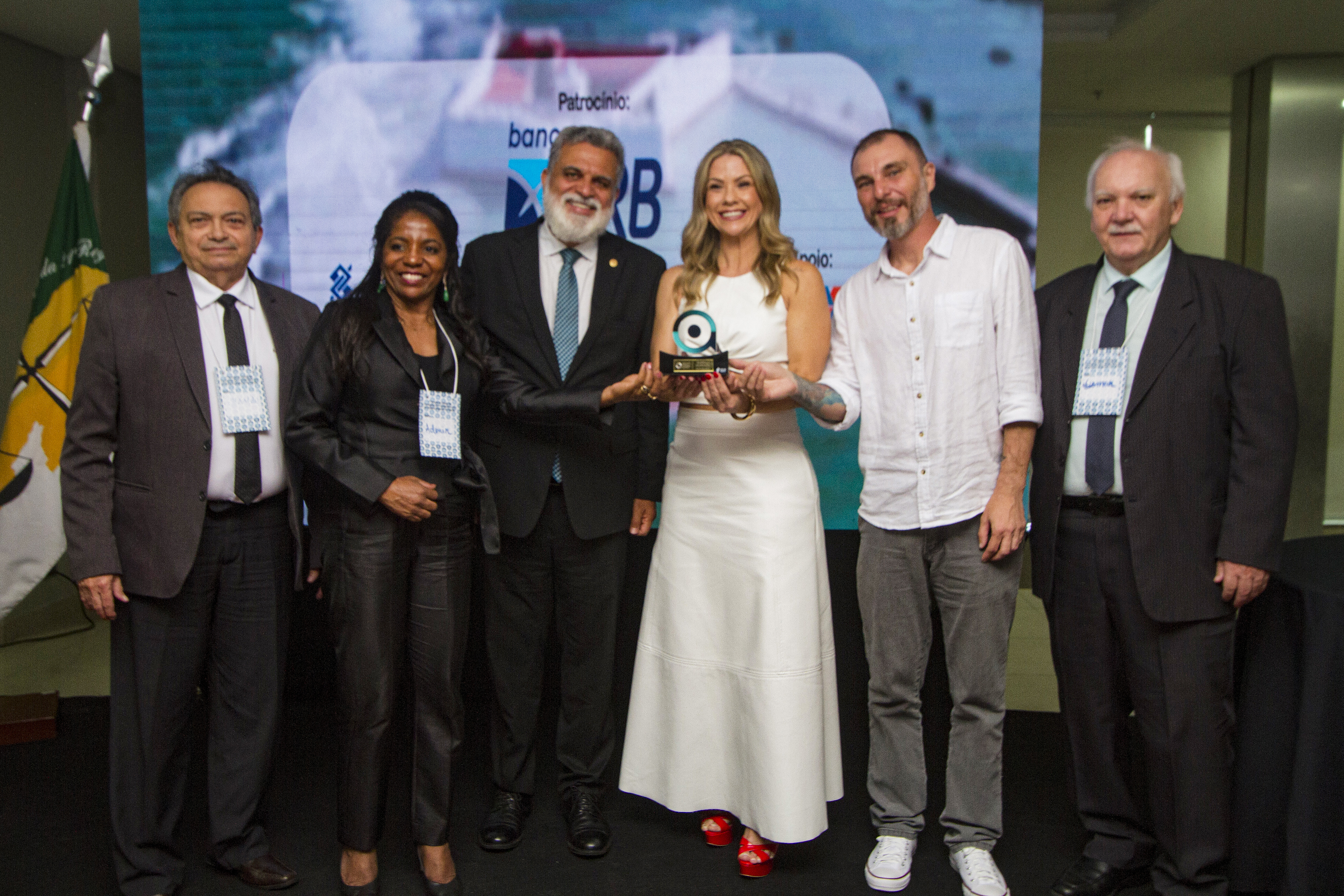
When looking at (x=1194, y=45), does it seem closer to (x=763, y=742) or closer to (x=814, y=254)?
(x=814, y=254)

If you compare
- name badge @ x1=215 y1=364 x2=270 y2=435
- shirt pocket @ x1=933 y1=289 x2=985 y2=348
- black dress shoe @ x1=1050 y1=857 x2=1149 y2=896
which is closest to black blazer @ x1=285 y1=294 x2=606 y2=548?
name badge @ x1=215 y1=364 x2=270 y2=435

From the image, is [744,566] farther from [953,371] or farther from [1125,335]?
[1125,335]

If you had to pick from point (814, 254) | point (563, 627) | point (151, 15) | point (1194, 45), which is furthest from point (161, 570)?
point (1194, 45)

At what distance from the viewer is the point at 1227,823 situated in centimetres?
236

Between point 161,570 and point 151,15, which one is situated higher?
point 151,15

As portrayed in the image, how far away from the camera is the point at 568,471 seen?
2.67m

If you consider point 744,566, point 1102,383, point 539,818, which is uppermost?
point 1102,383

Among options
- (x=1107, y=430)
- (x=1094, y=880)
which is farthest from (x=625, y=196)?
(x=1094, y=880)

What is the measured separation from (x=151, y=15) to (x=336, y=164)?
105 cm

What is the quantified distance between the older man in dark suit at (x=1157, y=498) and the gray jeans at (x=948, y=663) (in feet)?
0.63

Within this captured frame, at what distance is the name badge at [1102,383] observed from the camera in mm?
2355

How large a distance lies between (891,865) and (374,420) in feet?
5.70

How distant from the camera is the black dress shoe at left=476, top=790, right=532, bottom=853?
2.73 metres

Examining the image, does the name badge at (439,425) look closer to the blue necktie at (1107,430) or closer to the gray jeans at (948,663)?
the gray jeans at (948,663)
